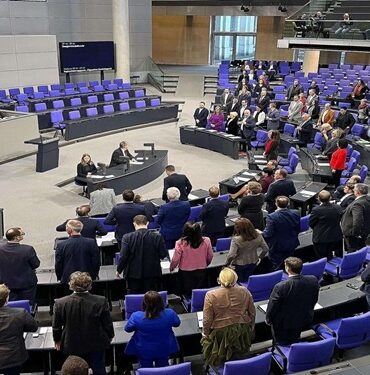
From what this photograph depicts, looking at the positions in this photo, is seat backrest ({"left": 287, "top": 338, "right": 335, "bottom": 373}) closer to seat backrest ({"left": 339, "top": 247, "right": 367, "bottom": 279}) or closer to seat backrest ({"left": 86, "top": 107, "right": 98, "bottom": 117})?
seat backrest ({"left": 339, "top": 247, "right": 367, "bottom": 279})

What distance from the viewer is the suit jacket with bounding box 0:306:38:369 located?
4.53m

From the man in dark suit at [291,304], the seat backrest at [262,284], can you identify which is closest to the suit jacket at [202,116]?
the seat backrest at [262,284]

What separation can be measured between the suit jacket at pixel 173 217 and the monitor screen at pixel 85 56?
704 inches

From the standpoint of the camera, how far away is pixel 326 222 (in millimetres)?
7066

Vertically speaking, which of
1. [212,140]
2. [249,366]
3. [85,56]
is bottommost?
[212,140]

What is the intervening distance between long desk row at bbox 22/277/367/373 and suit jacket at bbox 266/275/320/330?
45 centimetres

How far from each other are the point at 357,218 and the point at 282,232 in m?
1.18

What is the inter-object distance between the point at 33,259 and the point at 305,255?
412 centimetres

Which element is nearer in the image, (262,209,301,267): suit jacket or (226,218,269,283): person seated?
(226,218,269,283): person seated

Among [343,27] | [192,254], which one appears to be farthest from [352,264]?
[343,27]

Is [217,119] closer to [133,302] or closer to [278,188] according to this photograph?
[278,188]

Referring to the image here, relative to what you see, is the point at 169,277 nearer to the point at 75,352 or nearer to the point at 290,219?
the point at 290,219

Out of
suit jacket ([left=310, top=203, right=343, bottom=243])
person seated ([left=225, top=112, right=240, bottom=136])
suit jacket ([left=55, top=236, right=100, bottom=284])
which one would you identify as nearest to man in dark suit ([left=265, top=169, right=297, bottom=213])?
suit jacket ([left=310, top=203, right=343, bottom=243])

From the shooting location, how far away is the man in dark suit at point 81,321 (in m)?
4.53
